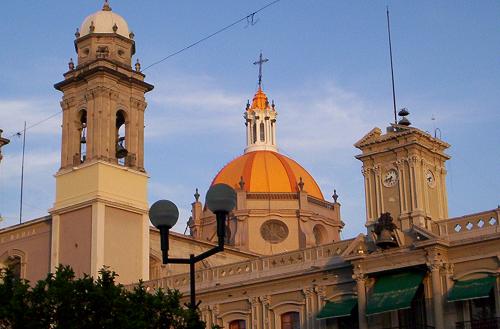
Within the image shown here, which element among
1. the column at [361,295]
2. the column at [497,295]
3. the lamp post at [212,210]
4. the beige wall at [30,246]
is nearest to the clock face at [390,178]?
the column at [361,295]

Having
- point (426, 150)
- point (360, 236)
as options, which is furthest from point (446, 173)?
point (360, 236)

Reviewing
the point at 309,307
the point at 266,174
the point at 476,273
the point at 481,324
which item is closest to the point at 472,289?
the point at 476,273

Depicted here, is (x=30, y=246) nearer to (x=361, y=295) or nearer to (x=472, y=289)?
(x=361, y=295)

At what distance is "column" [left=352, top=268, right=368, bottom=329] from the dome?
19327 mm

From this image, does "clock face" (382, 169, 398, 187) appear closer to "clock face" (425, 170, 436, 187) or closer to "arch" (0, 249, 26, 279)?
"clock face" (425, 170, 436, 187)

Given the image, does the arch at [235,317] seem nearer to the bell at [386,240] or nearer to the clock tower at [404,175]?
the clock tower at [404,175]

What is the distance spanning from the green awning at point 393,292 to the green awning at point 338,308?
907mm

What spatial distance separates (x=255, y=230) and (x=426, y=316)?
27971 millimetres

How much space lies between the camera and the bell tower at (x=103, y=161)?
44.2m

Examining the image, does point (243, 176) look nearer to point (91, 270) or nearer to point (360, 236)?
point (91, 270)

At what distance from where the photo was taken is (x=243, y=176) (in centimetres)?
6200

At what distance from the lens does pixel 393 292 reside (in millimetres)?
32938

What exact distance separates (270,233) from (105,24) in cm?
1832

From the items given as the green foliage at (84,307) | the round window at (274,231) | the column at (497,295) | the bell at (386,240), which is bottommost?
the green foliage at (84,307)
